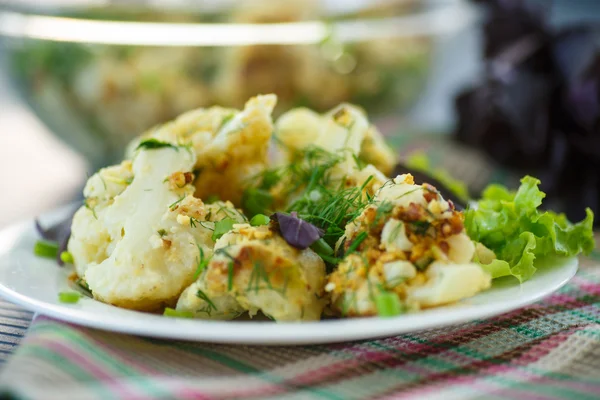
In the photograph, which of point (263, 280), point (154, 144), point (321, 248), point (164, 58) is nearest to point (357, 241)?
point (321, 248)

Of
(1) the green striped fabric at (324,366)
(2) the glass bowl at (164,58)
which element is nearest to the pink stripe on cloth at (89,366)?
(1) the green striped fabric at (324,366)

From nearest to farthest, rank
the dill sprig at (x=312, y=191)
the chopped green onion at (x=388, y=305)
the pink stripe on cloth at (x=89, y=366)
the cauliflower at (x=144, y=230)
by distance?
the pink stripe on cloth at (x=89, y=366), the chopped green onion at (x=388, y=305), the cauliflower at (x=144, y=230), the dill sprig at (x=312, y=191)

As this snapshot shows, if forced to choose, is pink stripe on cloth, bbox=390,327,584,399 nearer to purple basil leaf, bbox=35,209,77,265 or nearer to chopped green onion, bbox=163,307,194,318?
chopped green onion, bbox=163,307,194,318

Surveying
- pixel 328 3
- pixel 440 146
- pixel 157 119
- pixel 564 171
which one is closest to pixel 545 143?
pixel 564 171

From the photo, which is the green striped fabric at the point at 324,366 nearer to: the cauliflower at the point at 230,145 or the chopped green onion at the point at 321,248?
the chopped green onion at the point at 321,248

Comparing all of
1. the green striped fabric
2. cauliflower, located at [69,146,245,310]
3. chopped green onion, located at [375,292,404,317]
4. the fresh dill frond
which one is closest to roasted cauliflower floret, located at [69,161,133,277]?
cauliflower, located at [69,146,245,310]

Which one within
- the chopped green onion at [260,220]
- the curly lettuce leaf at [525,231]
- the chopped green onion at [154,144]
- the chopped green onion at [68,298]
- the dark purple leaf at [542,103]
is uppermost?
the dark purple leaf at [542,103]

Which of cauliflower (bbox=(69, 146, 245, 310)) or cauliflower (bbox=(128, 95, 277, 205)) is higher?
cauliflower (bbox=(128, 95, 277, 205))
